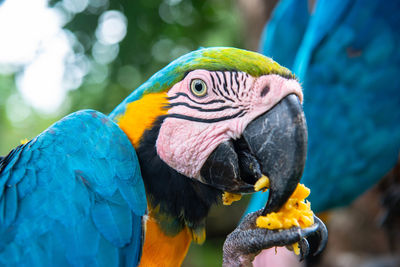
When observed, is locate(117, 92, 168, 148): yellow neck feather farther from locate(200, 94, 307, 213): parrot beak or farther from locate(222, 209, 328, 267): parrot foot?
locate(222, 209, 328, 267): parrot foot

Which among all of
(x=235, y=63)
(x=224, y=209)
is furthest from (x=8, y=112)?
(x=235, y=63)

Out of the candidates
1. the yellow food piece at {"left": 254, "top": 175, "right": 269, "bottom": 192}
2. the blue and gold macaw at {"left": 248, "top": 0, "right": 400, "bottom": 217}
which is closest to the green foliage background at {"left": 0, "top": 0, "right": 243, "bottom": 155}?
the blue and gold macaw at {"left": 248, "top": 0, "right": 400, "bottom": 217}

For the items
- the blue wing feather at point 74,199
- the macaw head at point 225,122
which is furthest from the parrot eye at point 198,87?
the blue wing feather at point 74,199

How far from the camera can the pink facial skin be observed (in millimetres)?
1168

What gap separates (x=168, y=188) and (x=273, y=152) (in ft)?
1.34

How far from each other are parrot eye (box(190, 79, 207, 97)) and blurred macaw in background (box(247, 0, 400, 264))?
1.00m

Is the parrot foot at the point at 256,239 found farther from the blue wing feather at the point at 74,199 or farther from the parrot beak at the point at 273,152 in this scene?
the blue wing feather at the point at 74,199

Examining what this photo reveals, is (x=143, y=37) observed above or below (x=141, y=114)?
above

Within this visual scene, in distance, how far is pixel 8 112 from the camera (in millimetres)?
7109

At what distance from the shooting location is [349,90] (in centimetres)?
227

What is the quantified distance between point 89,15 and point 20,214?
8.41 feet

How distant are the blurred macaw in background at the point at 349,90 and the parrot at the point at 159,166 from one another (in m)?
0.87

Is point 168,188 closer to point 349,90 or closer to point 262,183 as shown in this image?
point 262,183

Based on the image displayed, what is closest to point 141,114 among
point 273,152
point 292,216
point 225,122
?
point 225,122
